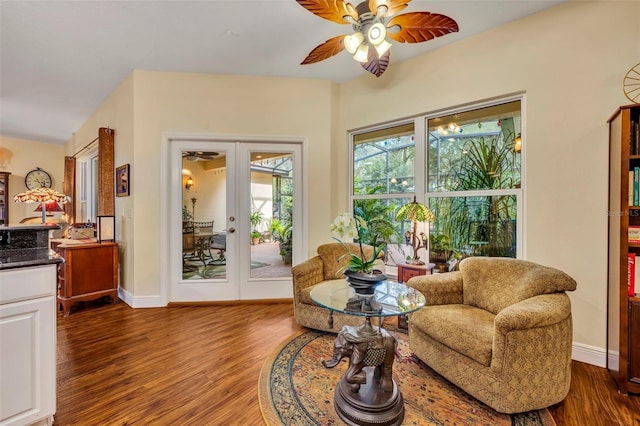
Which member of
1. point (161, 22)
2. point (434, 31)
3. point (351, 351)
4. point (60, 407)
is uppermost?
point (161, 22)

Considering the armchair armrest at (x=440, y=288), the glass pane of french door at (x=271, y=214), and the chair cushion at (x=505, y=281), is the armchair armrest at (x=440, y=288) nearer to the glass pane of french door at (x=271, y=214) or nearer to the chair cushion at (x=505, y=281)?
the chair cushion at (x=505, y=281)

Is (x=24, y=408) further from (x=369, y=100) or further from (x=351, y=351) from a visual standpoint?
(x=369, y=100)

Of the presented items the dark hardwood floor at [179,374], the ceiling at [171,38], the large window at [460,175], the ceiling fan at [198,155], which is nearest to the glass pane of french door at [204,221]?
the ceiling fan at [198,155]

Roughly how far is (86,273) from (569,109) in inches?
195

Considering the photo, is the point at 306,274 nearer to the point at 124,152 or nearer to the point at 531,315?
the point at 531,315

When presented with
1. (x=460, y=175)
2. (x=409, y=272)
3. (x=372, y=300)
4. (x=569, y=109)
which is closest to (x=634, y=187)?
(x=569, y=109)

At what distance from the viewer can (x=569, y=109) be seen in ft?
7.26

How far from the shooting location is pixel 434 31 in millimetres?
1848

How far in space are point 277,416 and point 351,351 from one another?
54 centimetres

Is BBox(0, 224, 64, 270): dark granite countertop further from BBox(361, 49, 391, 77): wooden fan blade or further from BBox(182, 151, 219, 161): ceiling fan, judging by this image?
BBox(361, 49, 391, 77): wooden fan blade

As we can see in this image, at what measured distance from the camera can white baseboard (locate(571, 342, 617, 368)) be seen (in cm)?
209

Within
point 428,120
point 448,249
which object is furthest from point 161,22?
point 448,249

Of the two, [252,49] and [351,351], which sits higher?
[252,49]

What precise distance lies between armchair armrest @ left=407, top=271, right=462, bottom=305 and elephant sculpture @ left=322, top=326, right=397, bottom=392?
684mm
